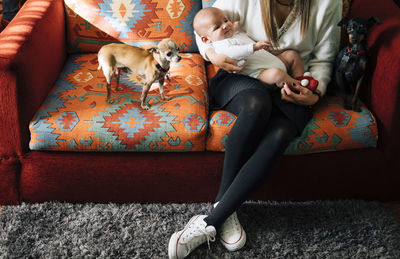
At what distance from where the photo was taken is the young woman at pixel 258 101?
58.1 inches

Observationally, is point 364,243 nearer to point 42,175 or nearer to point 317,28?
point 317,28

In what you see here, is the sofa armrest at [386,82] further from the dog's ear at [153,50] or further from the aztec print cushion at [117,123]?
the dog's ear at [153,50]

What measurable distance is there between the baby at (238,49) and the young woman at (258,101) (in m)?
0.03

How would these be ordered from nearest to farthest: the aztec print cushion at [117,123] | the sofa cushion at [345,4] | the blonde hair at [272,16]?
the aztec print cushion at [117,123] < the blonde hair at [272,16] < the sofa cushion at [345,4]

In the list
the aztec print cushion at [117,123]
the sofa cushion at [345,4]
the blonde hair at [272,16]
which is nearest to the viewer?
the aztec print cushion at [117,123]

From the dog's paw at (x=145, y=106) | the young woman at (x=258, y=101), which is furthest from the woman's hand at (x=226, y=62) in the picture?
the dog's paw at (x=145, y=106)

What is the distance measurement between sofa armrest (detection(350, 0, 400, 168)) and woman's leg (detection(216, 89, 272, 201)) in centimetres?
47

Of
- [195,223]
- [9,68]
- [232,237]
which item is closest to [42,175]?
[9,68]

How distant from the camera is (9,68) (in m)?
1.47

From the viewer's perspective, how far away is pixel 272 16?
1700mm

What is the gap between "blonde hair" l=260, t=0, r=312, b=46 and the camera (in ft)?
5.51

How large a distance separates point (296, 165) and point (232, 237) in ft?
1.34

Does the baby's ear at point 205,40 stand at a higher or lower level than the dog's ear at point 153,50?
higher

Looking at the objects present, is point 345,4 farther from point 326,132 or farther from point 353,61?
point 326,132
